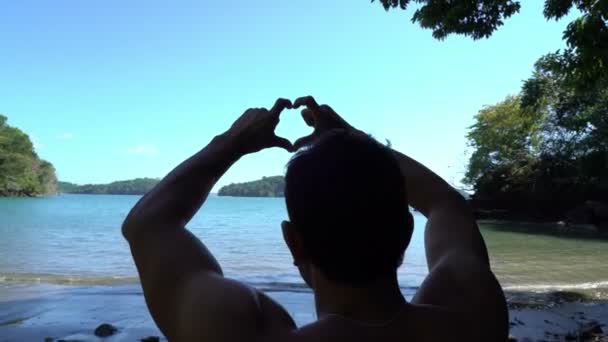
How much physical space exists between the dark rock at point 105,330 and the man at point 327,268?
18.3 feet

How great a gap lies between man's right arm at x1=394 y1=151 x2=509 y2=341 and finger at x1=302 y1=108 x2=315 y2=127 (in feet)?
0.83

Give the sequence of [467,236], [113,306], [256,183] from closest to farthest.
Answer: [467,236]
[113,306]
[256,183]

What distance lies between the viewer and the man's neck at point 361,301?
2.84 ft

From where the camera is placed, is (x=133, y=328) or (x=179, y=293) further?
(x=133, y=328)

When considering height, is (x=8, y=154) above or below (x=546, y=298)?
above

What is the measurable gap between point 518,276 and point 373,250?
12.3 m

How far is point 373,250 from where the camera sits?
874mm

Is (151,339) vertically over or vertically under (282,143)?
under

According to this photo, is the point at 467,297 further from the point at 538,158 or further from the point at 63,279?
the point at 538,158

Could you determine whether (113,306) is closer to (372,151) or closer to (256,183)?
(372,151)

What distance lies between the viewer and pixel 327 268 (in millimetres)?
884

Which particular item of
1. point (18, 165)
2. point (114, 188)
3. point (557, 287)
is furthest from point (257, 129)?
point (114, 188)

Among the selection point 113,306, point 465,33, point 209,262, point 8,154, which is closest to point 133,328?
point 113,306

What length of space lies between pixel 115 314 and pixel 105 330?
135cm
